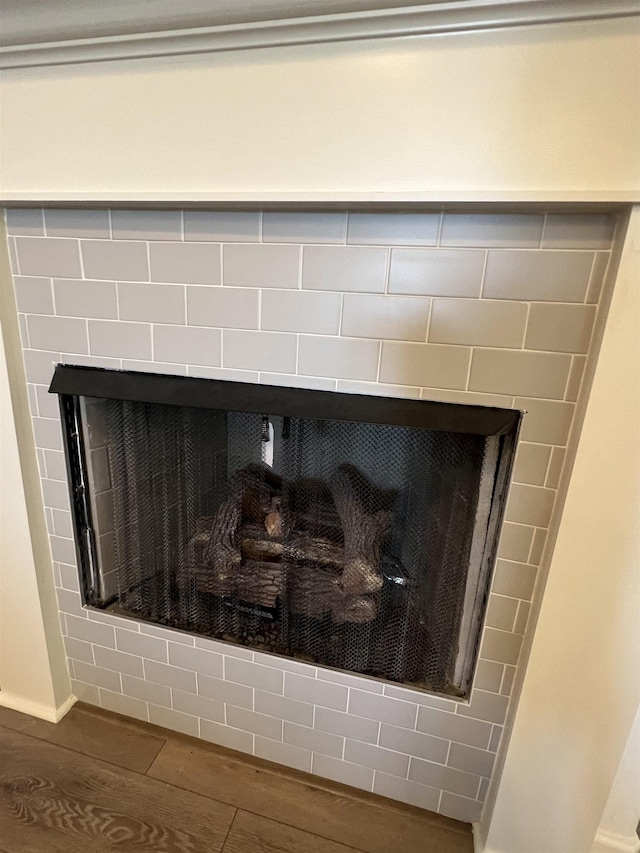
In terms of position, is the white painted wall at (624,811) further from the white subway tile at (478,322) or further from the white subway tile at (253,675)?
the white subway tile at (478,322)

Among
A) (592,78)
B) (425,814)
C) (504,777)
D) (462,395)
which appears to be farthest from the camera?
(425,814)

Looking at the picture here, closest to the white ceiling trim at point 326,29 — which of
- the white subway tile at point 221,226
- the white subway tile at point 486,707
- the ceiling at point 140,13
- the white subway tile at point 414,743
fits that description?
the ceiling at point 140,13

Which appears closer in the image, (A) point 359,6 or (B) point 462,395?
(A) point 359,6

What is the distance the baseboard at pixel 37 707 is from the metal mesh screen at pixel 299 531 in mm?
403

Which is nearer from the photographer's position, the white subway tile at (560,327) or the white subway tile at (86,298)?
the white subway tile at (560,327)

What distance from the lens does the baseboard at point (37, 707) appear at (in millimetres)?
1350

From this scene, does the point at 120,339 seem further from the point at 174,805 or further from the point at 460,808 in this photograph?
the point at 460,808

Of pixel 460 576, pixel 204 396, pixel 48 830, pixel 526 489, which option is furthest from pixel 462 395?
pixel 48 830

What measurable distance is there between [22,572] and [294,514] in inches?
30.1

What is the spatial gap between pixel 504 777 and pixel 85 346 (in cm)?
131

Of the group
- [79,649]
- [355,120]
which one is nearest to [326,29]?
[355,120]

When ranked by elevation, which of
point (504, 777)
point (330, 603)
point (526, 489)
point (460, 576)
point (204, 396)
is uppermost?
point (204, 396)

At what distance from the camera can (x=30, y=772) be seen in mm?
1205

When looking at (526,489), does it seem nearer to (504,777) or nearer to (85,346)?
(504,777)
